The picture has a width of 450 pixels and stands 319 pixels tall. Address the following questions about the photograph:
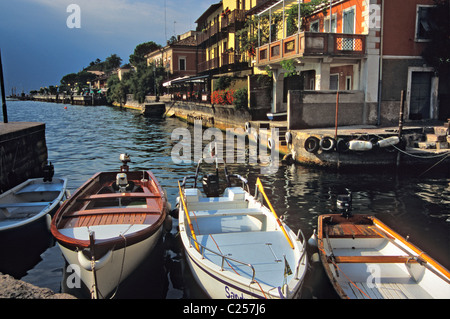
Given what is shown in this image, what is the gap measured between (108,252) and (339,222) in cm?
506

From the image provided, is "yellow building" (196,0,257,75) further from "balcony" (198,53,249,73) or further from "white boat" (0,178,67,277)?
"white boat" (0,178,67,277)

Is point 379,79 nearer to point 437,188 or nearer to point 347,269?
point 437,188

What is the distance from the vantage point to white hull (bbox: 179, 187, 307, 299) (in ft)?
17.4

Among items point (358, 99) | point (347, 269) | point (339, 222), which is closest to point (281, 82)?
point (358, 99)

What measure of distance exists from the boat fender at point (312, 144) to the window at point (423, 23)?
28.6ft

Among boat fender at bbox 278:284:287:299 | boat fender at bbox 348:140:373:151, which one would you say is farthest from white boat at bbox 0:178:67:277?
boat fender at bbox 348:140:373:151

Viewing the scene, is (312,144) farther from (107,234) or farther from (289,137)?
(107,234)

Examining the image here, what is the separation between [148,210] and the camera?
26.1 feet

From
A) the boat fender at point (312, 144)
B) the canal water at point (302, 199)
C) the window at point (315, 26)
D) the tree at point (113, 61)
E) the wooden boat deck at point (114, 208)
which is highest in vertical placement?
the tree at point (113, 61)

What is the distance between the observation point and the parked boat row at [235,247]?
19.0 feet

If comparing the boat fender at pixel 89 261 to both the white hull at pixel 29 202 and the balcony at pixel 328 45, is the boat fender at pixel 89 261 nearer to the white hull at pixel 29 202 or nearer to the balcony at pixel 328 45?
the white hull at pixel 29 202

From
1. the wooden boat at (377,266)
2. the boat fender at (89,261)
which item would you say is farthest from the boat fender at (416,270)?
the boat fender at (89,261)

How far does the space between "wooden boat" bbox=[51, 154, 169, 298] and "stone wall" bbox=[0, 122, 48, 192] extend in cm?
323

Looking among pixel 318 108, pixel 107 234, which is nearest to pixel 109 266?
pixel 107 234
